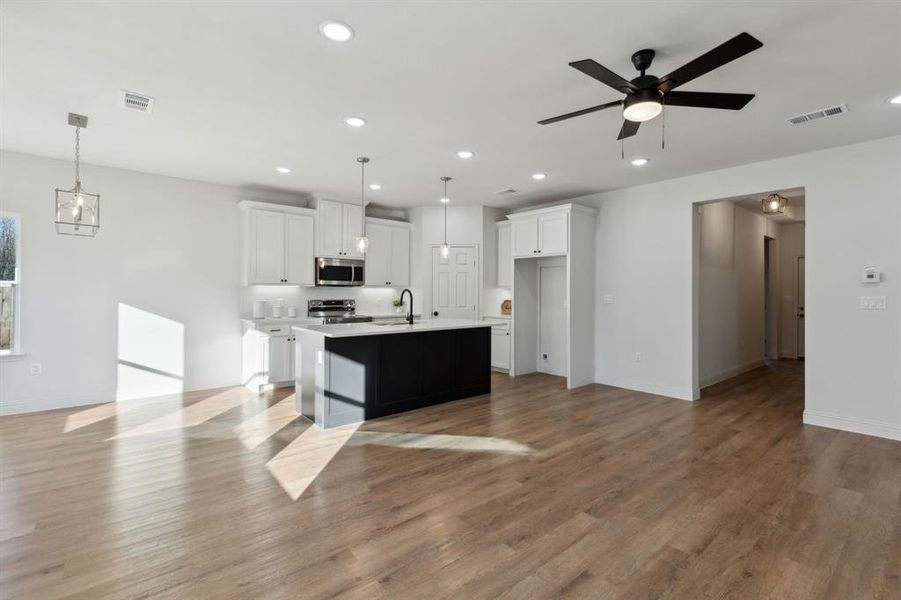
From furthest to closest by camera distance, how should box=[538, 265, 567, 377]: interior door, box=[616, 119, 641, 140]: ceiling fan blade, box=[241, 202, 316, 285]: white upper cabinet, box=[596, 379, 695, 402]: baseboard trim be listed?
box=[538, 265, 567, 377]: interior door < box=[241, 202, 316, 285]: white upper cabinet < box=[596, 379, 695, 402]: baseboard trim < box=[616, 119, 641, 140]: ceiling fan blade

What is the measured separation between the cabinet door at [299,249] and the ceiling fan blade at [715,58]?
16.5 feet

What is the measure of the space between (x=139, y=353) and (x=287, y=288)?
1978 millimetres

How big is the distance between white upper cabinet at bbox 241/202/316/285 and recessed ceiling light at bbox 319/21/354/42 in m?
3.88

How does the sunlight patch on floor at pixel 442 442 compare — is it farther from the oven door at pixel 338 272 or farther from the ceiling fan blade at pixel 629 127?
the oven door at pixel 338 272

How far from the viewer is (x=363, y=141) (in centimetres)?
424

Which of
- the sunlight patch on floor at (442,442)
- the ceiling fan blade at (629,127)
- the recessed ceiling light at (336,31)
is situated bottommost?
the sunlight patch on floor at (442,442)

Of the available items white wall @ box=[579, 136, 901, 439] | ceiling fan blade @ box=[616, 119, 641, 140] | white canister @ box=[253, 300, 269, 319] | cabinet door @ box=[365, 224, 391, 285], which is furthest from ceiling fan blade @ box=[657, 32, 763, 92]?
white canister @ box=[253, 300, 269, 319]

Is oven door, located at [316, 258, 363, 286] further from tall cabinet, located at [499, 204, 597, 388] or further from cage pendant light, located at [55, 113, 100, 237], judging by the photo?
cage pendant light, located at [55, 113, 100, 237]

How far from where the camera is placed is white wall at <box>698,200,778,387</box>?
6301 millimetres

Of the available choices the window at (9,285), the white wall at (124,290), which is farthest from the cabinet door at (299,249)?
the window at (9,285)

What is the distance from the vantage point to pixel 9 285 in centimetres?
468

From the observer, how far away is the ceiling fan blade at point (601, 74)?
2.26 m

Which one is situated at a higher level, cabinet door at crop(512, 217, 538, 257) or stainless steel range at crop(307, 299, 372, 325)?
cabinet door at crop(512, 217, 538, 257)

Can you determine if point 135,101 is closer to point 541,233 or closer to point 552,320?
point 541,233
